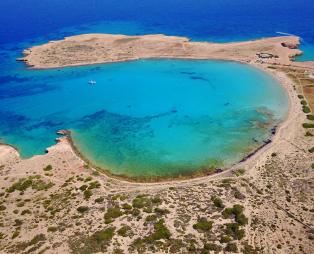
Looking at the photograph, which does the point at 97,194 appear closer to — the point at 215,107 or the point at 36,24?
the point at 215,107

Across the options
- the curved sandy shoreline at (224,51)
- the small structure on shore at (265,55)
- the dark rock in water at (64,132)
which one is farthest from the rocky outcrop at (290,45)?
the dark rock in water at (64,132)

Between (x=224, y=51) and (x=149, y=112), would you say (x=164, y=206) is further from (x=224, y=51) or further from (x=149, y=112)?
(x=224, y=51)

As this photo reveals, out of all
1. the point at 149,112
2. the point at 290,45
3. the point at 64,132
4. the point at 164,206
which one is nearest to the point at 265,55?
the point at 290,45

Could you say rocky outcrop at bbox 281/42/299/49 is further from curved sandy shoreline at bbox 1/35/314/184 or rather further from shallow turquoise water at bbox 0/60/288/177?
shallow turquoise water at bbox 0/60/288/177

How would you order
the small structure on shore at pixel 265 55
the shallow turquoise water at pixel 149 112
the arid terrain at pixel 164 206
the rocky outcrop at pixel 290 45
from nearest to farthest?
the arid terrain at pixel 164 206 → the shallow turquoise water at pixel 149 112 → the small structure on shore at pixel 265 55 → the rocky outcrop at pixel 290 45

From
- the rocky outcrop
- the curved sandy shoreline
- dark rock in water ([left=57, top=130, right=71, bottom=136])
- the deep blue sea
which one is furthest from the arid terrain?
the rocky outcrop

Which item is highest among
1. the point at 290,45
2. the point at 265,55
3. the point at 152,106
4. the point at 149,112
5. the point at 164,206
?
the point at 290,45

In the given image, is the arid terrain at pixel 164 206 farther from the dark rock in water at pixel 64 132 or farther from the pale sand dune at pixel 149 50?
the pale sand dune at pixel 149 50
